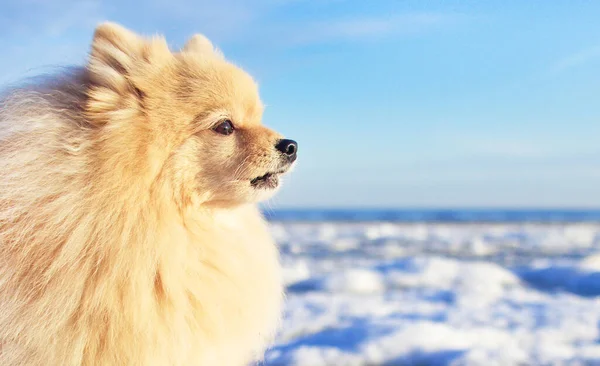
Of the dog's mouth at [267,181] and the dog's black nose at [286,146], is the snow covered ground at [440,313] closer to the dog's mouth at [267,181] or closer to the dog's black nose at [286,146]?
the dog's mouth at [267,181]

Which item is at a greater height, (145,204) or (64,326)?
(145,204)

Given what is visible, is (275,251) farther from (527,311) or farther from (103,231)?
(527,311)

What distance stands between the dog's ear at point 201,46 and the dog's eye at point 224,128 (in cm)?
53

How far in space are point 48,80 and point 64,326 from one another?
3.83 feet

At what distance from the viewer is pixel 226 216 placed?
2.92 metres

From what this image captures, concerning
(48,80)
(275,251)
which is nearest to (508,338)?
(275,251)

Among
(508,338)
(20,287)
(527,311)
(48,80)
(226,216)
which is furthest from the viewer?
(527,311)

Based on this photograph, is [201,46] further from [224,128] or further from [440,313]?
[440,313]

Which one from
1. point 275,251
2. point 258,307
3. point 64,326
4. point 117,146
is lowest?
point 64,326

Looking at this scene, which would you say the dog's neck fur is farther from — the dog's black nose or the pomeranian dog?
the dog's black nose

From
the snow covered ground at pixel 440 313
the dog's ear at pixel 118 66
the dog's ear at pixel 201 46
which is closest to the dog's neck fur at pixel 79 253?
the dog's ear at pixel 118 66

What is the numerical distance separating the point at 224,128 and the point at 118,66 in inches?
22.2

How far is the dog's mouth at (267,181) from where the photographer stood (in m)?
2.80

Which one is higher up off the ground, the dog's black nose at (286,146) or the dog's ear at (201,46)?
the dog's ear at (201,46)
